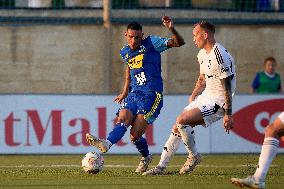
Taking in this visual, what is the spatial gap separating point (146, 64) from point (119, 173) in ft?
4.87

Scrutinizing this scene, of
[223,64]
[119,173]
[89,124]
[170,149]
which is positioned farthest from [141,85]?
[89,124]

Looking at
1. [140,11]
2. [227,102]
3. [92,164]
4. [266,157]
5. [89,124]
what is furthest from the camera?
[140,11]

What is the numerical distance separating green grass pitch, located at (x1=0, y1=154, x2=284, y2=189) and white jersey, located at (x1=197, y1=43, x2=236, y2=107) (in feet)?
3.46

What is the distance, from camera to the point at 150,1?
23812 mm

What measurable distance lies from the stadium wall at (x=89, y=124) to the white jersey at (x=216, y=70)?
5024 mm

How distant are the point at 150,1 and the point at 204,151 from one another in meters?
5.37

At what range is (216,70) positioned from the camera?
14.0 metres

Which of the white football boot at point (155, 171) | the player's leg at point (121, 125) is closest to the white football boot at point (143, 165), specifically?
the white football boot at point (155, 171)

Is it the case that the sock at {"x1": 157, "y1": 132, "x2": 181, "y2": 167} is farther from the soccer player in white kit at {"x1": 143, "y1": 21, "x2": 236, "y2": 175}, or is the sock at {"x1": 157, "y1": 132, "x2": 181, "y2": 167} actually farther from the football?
the football

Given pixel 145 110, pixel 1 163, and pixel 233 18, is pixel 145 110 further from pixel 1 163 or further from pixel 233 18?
pixel 233 18

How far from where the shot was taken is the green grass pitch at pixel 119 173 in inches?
515

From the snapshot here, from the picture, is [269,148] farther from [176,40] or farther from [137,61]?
[137,61]

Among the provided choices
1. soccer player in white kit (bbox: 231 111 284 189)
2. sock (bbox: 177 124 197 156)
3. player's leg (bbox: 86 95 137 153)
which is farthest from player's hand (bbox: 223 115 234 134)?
player's leg (bbox: 86 95 137 153)

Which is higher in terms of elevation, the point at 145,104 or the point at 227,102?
the point at 227,102
